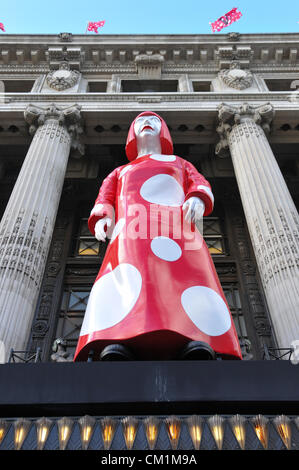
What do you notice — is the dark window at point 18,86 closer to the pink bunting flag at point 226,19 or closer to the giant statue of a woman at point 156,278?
the pink bunting flag at point 226,19

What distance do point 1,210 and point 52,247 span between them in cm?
319

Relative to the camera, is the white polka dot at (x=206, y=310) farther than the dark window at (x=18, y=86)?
No

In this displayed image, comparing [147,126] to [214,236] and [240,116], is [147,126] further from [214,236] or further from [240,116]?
[214,236]

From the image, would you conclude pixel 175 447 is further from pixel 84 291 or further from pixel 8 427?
pixel 84 291

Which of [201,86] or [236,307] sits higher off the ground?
[201,86]

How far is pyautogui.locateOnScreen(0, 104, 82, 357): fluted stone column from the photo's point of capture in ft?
21.0

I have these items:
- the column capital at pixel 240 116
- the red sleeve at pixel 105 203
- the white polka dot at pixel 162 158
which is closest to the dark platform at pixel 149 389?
the red sleeve at pixel 105 203

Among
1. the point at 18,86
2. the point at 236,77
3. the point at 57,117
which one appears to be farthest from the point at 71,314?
the point at 236,77

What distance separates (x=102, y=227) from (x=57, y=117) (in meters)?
6.77

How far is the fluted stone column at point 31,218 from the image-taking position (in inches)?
252

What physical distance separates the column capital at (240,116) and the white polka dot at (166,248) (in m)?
7.16

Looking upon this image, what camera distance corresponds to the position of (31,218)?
26.3 feet

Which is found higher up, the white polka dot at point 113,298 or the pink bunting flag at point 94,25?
the pink bunting flag at point 94,25

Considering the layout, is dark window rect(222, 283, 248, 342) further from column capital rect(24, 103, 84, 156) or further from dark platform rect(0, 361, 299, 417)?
column capital rect(24, 103, 84, 156)
